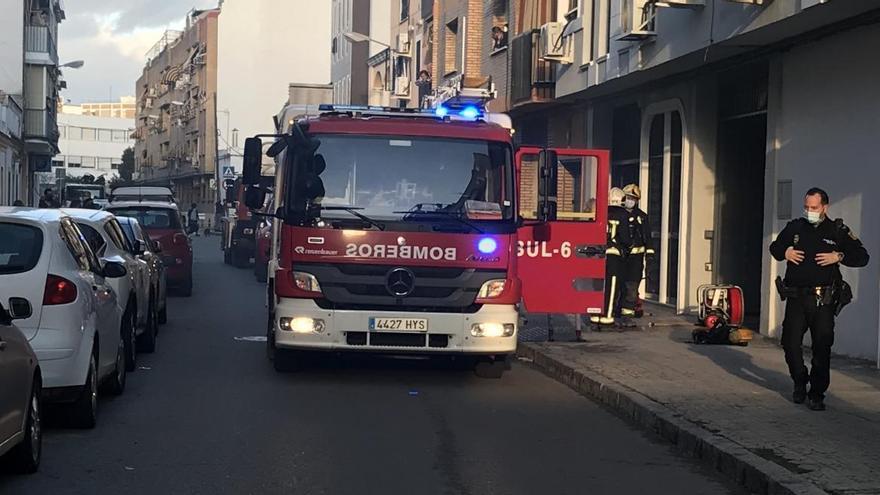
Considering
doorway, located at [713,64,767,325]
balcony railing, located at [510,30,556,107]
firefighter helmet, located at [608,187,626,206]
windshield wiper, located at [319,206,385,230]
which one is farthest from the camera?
balcony railing, located at [510,30,556,107]

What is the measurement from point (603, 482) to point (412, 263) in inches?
153

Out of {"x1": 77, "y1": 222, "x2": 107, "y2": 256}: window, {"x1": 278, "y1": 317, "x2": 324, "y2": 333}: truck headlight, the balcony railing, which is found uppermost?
the balcony railing

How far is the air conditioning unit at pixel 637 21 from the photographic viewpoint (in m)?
15.7

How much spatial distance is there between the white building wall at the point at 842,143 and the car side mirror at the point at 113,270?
7.79 metres

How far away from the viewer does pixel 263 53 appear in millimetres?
81000

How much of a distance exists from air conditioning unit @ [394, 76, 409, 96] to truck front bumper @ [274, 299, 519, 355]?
2631 centimetres

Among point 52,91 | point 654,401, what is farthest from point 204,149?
point 654,401

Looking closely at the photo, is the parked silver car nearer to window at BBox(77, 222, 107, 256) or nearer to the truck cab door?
window at BBox(77, 222, 107, 256)

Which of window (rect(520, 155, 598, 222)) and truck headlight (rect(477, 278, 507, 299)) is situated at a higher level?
window (rect(520, 155, 598, 222))

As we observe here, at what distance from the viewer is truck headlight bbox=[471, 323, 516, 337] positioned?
10.9 m

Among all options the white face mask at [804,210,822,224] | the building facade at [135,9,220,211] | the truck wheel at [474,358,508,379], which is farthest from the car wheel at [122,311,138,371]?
the building facade at [135,9,220,211]

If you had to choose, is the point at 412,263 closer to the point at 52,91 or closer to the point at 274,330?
the point at 274,330

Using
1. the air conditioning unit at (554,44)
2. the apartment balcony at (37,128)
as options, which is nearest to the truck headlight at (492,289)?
the air conditioning unit at (554,44)

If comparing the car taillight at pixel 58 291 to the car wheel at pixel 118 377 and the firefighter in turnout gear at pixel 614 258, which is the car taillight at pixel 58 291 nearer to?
the car wheel at pixel 118 377
